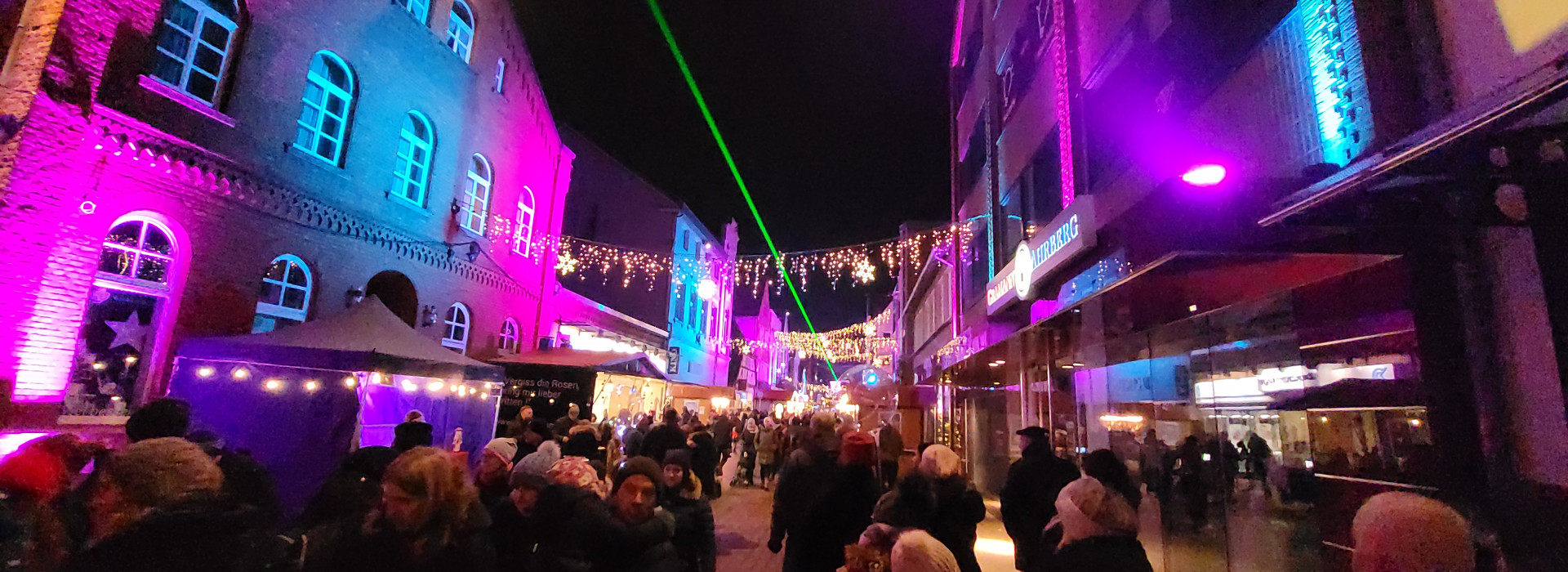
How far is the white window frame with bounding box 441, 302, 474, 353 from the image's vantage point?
1304cm

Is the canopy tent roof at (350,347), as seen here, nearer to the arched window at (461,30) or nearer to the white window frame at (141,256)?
the white window frame at (141,256)

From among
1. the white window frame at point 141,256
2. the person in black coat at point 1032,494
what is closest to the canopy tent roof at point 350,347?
the white window frame at point 141,256

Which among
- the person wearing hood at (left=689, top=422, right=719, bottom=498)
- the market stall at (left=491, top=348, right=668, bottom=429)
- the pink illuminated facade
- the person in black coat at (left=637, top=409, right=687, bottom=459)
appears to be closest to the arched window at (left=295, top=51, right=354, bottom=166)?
the pink illuminated facade

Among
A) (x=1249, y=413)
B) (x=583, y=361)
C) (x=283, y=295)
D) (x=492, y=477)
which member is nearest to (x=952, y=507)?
(x=492, y=477)

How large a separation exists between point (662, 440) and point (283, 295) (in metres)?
6.33

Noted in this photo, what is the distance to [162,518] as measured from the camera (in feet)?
8.05

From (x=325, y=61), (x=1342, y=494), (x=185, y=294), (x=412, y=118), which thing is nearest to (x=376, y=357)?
(x=185, y=294)

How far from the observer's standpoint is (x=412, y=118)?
12180mm

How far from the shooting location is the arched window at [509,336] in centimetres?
1475

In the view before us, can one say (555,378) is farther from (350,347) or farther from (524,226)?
(350,347)

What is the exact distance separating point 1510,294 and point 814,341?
3656 cm

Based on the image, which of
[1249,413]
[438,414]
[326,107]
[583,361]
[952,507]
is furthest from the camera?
[583,361]

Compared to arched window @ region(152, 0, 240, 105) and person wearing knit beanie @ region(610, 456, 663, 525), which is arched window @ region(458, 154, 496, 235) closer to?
arched window @ region(152, 0, 240, 105)

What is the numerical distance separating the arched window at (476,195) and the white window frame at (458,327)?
165 centimetres
